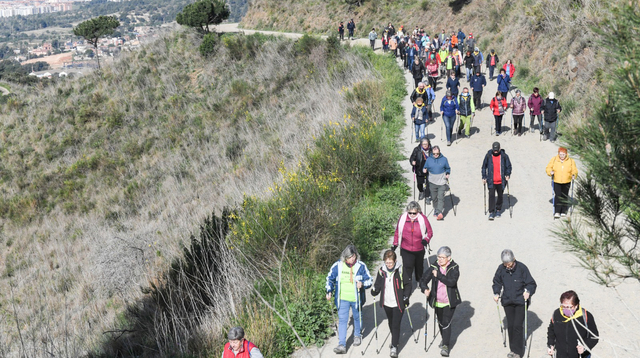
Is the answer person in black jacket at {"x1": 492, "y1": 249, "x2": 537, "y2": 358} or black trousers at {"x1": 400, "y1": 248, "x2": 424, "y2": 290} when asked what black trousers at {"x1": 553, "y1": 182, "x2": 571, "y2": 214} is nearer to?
black trousers at {"x1": 400, "y1": 248, "x2": 424, "y2": 290}

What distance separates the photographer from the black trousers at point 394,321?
7531 millimetres

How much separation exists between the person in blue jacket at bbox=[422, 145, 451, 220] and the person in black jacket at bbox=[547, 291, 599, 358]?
550 cm

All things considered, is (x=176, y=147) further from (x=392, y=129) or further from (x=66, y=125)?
(x=392, y=129)

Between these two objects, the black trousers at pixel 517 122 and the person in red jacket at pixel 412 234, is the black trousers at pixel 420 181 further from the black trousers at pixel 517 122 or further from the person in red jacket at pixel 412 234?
the black trousers at pixel 517 122

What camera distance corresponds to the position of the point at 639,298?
8672 mm

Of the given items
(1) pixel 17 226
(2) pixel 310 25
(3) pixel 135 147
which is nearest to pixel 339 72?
(3) pixel 135 147

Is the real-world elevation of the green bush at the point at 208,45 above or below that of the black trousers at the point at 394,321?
above

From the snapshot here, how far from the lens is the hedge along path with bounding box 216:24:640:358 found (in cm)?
793

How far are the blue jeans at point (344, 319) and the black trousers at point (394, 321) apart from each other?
0.47 m

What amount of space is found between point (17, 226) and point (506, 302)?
2551 cm

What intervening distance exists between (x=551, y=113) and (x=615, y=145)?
11508mm

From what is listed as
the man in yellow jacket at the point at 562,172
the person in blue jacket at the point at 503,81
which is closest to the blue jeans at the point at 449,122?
the person in blue jacket at the point at 503,81

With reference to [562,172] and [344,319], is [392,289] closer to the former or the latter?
[344,319]

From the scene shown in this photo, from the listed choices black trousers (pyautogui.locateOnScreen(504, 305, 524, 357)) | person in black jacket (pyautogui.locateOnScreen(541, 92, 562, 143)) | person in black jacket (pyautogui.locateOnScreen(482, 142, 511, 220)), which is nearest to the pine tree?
black trousers (pyautogui.locateOnScreen(504, 305, 524, 357))
